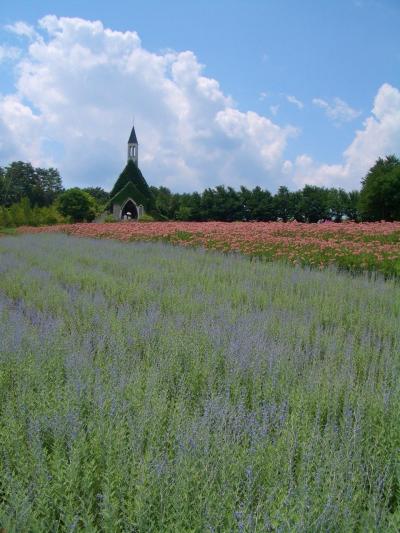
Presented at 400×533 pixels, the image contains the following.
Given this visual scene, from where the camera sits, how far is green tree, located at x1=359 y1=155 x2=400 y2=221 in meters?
29.9

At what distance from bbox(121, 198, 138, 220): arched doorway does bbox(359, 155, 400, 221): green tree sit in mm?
18007

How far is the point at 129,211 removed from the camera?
3903cm

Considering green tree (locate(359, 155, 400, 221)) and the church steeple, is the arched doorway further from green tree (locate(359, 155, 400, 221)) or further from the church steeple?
green tree (locate(359, 155, 400, 221))

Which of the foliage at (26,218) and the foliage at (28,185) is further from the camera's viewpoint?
the foliage at (28,185)

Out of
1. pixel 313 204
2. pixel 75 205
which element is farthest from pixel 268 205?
pixel 75 205

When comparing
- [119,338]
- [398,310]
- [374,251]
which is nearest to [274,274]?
[398,310]

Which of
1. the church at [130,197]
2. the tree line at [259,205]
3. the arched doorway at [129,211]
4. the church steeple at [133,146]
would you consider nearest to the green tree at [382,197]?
the tree line at [259,205]

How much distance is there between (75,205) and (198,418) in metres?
29.0

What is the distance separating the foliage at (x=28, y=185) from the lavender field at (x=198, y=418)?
2522 inches

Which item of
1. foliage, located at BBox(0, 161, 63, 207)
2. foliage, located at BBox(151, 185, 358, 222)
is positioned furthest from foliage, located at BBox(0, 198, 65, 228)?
foliage, located at BBox(0, 161, 63, 207)

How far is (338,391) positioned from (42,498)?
5.52 feet

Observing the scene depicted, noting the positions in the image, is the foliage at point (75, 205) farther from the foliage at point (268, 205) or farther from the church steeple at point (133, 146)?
the church steeple at point (133, 146)

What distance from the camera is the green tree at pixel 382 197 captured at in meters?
29.9

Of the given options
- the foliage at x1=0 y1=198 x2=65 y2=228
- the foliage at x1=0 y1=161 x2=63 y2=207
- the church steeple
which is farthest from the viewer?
the foliage at x1=0 y1=161 x2=63 y2=207
